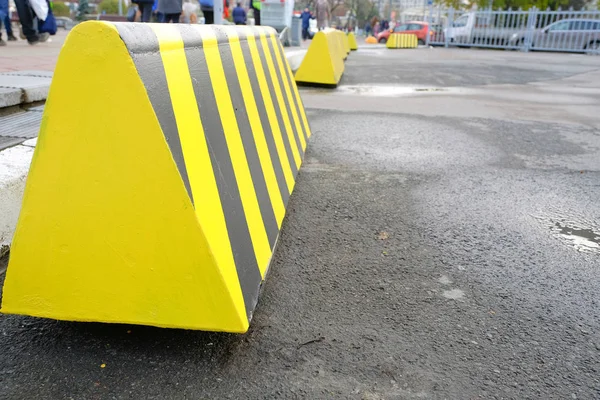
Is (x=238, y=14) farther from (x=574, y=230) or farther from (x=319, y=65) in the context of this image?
(x=574, y=230)

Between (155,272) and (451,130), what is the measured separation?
4.83 metres

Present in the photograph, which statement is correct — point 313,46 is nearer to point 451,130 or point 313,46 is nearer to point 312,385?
point 451,130

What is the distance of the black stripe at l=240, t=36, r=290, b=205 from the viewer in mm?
2832

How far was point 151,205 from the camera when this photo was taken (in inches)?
65.9

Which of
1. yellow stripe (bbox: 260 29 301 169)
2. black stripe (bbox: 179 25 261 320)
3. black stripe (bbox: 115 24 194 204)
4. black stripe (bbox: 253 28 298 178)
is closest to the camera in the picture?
black stripe (bbox: 115 24 194 204)

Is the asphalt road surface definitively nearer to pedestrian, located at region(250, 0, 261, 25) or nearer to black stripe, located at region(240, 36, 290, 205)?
black stripe, located at region(240, 36, 290, 205)

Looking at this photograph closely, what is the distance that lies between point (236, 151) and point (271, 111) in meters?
1.03

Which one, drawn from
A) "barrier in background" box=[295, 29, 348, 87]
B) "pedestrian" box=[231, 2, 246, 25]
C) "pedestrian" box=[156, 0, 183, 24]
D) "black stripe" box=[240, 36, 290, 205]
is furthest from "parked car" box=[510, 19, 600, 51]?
"black stripe" box=[240, 36, 290, 205]

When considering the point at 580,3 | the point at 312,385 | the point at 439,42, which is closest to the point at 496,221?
the point at 312,385

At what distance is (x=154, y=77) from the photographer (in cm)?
165

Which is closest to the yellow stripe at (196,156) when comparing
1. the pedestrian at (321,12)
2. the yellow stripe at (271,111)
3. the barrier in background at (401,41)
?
the yellow stripe at (271,111)

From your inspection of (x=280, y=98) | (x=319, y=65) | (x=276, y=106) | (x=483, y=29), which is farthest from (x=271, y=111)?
(x=483, y=29)

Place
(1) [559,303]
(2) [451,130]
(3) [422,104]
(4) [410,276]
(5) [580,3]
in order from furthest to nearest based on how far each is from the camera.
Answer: (5) [580,3]
(3) [422,104]
(2) [451,130]
(4) [410,276]
(1) [559,303]

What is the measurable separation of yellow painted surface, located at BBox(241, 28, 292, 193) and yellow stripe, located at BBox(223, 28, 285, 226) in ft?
0.89
